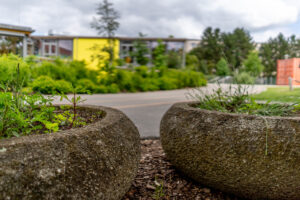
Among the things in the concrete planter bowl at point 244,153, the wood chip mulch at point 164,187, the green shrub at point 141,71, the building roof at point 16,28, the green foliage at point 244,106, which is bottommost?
the wood chip mulch at point 164,187

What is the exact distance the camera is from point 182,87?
18.0 m

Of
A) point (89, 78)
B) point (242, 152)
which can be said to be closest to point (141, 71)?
point (89, 78)

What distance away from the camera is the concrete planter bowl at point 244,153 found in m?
1.76

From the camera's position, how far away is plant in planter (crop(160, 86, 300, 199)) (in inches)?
69.5

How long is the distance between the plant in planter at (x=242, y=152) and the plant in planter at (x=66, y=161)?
569 mm

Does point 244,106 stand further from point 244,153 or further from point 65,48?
point 65,48

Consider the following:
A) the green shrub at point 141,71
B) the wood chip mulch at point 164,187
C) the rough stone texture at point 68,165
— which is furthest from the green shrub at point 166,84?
the rough stone texture at point 68,165

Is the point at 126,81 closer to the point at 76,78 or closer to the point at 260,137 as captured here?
the point at 76,78

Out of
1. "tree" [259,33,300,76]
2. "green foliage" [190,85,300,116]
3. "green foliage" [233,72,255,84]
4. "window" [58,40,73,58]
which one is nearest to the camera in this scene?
"green foliage" [190,85,300,116]

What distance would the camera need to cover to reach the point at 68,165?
1.25 m

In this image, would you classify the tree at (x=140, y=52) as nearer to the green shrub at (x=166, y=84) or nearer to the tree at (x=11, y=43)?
the green shrub at (x=166, y=84)

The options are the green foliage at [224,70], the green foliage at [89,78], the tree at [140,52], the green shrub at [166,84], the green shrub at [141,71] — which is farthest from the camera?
the tree at [140,52]

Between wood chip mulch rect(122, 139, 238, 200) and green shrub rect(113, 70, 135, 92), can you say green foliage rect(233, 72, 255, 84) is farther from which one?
green shrub rect(113, 70, 135, 92)

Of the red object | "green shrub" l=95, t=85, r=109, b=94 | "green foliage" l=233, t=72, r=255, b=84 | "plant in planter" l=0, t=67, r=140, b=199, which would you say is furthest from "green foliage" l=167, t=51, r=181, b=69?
"plant in planter" l=0, t=67, r=140, b=199
